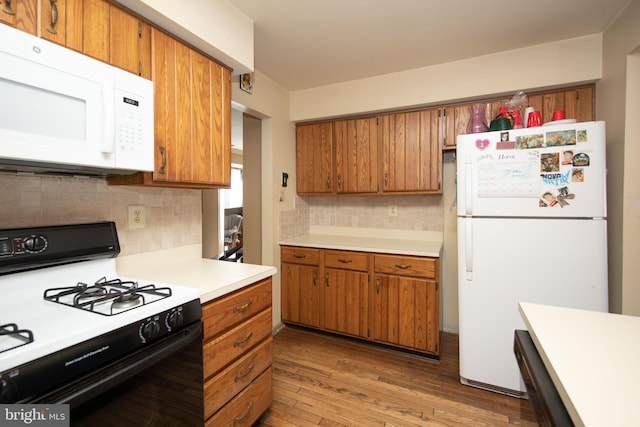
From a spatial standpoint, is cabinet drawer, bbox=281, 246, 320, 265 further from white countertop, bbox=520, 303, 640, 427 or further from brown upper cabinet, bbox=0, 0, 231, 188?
white countertop, bbox=520, 303, 640, 427

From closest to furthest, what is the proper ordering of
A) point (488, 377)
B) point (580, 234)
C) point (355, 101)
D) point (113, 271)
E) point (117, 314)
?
point (117, 314) < point (113, 271) < point (580, 234) < point (488, 377) < point (355, 101)

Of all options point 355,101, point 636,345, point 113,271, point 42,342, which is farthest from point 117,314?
point 355,101

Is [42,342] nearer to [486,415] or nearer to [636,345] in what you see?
[636,345]

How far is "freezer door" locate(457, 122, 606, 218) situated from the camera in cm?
165

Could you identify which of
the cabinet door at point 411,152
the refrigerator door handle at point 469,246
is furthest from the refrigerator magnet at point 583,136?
the cabinet door at point 411,152

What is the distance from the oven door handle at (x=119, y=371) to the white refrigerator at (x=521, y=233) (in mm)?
1689

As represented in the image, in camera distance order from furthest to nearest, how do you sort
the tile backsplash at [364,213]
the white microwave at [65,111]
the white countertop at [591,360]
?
the tile backsplash at [364,213], the white microwave at [65,111], the white countertop at [591,360]

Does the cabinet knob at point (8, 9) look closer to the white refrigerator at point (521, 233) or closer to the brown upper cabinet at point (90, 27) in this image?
the brown upper cabinet at point (90, 27)

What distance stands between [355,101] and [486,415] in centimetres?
254

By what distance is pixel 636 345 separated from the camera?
0.74 meters

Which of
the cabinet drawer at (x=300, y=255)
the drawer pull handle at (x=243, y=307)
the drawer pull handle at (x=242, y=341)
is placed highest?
the cabinet drawer at (x=300, y=255)

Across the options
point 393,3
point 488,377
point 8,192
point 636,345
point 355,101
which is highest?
point 393,3

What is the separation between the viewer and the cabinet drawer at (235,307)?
48.8 inches

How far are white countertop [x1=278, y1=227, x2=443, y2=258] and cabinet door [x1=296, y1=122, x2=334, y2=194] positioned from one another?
19.8 inches
